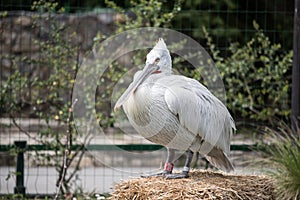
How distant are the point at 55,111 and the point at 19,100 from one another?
0.39 m

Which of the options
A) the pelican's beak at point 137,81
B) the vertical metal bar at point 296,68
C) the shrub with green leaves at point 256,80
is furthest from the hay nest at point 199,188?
the shrub with green leaves at point 256,80

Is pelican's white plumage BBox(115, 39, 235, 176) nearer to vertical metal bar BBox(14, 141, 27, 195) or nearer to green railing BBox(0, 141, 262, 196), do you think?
green railing BBox(0, 141, 262, 196)

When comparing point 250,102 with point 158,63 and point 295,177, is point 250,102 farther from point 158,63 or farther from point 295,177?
point 158,63

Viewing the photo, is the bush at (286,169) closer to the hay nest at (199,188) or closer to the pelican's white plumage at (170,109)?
the hay nest at (199,188)

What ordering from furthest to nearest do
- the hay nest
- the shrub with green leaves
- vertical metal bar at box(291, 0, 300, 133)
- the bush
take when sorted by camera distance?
the shrub with green leaves → vertical metal bar at box(291, 0, 300, 133) → the bush → the hay nest

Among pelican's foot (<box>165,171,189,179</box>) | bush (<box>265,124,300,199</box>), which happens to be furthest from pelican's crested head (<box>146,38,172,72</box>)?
bush (<box>265,124,300,199</box>)

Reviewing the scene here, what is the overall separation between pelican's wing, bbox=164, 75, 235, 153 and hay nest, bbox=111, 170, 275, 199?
276 millimetres

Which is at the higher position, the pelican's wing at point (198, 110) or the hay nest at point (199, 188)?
the pelican's wing at point (198, 110)

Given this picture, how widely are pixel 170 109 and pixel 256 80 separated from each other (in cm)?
347

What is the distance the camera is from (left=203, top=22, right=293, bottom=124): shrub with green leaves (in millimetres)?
7902

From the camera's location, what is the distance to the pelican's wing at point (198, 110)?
4770 mm

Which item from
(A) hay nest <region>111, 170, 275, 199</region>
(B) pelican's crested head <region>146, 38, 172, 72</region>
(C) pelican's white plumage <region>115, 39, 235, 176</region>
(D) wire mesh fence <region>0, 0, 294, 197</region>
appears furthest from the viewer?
(D) wire mesh fence <region>0, 0, 294, 197</region>

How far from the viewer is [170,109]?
4.75 meters

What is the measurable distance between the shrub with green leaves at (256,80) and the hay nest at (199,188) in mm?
2898
